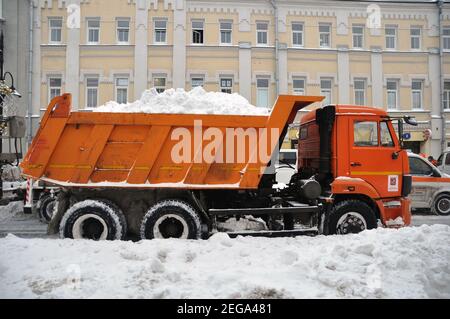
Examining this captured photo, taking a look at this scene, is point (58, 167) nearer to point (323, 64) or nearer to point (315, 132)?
point (315, 132)

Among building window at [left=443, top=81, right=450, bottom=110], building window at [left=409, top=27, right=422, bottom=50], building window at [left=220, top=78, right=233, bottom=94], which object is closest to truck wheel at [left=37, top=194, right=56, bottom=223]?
building window at [left=220, top=78, right=233, bottom=94]

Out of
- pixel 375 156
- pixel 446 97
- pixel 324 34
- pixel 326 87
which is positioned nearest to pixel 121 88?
pixel 326 87

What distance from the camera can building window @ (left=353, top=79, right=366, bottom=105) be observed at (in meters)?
21.2

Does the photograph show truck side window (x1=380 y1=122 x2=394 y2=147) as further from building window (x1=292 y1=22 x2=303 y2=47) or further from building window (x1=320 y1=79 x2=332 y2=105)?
building window (x1=292 y1=22 x2=303 y2=47)

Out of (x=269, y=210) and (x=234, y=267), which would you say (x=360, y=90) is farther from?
(x=234, y=267)

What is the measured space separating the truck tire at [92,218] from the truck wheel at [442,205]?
32.4ft

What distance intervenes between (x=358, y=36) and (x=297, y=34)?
3.78m

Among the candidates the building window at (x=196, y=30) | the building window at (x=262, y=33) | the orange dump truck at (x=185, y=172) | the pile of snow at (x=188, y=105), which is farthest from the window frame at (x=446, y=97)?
the orange dump truck at (x=185, y=172)

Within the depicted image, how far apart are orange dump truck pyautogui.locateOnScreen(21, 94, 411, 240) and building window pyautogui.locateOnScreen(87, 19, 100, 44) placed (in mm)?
15598

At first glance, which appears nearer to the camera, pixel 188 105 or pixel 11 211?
pixel 188 105

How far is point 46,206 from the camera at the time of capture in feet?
30.4

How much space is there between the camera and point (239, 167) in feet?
21.3

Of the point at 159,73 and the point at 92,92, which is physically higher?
the point at 159,73
